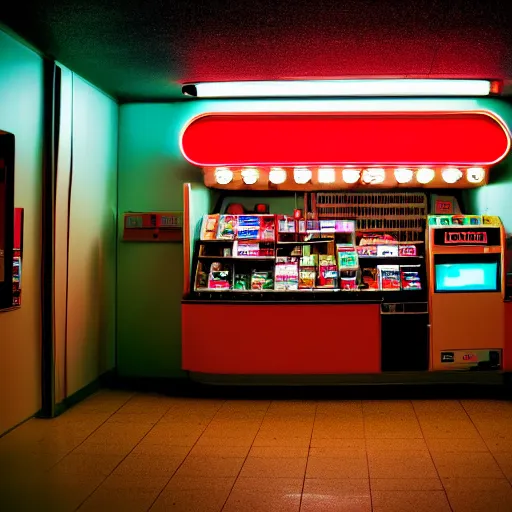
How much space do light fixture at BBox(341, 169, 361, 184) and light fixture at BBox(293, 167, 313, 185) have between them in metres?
0.35

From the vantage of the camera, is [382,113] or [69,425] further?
[382,113]

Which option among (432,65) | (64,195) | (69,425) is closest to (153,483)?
(69,425)

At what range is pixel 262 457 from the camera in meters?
5.14

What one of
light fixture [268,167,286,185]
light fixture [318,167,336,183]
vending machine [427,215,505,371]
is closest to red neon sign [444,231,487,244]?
vending machine [427,215,505,371]

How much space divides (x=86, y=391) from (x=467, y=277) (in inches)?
155

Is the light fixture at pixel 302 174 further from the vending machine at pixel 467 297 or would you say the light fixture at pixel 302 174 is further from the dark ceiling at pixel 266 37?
the vending machine at pixel 467 297

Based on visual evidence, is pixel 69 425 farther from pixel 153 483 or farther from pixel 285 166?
pixel 285 166

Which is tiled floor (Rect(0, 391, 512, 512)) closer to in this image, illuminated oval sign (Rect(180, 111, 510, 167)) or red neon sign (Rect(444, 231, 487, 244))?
red neon sign (Rect(444, 231, 487, 244))

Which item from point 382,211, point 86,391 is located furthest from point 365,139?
point 86,391

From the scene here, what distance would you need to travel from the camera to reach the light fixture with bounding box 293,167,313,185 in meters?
7.12

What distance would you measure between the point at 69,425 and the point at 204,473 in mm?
1744

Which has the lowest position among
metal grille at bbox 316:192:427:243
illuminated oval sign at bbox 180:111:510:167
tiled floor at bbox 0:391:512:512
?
tiled floor at bbox 0:391:512:512

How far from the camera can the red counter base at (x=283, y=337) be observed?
685 centimetres

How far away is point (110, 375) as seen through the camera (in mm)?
7703
